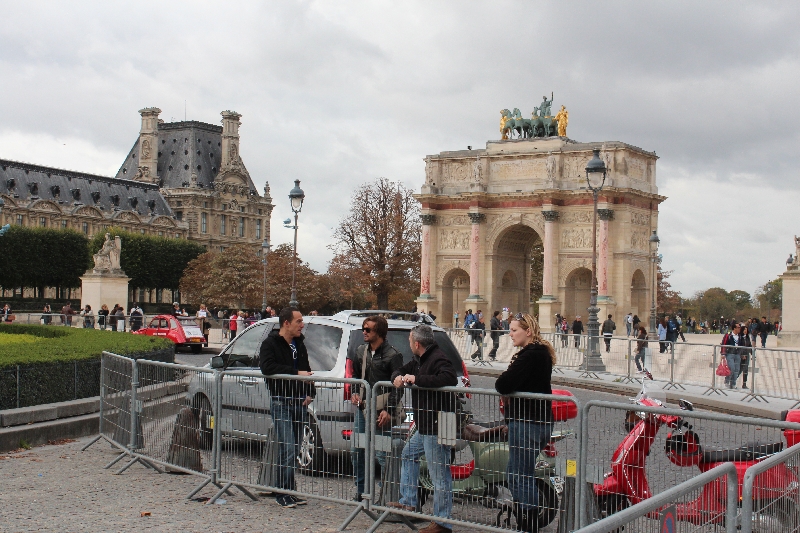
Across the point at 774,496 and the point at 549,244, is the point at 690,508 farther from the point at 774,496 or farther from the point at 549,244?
the point at 549,244

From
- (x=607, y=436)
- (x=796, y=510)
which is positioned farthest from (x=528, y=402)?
(x=796, y=510)

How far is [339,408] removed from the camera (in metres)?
8.64

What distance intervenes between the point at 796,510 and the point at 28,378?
916 centimetres

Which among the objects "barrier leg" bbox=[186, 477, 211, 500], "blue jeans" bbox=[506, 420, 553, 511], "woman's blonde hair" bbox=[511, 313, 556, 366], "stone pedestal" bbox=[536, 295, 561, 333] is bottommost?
→ "barrier leg" bbox=[186, 477, 211, 500]

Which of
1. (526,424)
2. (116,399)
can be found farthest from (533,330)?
(116,399)

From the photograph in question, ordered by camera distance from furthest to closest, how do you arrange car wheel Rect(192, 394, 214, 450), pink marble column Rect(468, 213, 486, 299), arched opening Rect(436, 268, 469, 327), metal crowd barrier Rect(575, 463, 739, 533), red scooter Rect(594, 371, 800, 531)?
1. arched opening Rect(436, 268, 469, 327)
2. pink marble column Rect(468, 213, 486, 299)
3. car wheel Rect(192, 394, 214, 450)
4. red scooter Rect(594, 371, 800, 531)
5. metal crowd barrier Rect(575, 463, 739, 533)

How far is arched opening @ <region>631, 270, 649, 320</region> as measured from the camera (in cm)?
6322

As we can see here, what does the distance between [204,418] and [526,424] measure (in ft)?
11.2

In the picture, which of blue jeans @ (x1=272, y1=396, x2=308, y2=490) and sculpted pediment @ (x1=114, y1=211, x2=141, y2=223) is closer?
blue jeans @ (x1=272, y1=396, x2=308, y2=490)

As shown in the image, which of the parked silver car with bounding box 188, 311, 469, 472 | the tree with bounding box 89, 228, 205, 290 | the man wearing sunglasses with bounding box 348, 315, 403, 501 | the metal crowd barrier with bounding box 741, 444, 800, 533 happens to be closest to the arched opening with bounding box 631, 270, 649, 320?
the tree with bounding box 89, 228, 205, 290

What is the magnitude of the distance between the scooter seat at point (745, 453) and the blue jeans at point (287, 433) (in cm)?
338

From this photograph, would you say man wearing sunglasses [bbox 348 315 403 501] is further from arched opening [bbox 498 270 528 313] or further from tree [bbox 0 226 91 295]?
tree [bbox 0 226 91 295]

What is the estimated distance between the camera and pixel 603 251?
59812 millimetres

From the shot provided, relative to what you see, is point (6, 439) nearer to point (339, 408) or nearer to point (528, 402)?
point (339, 408)
